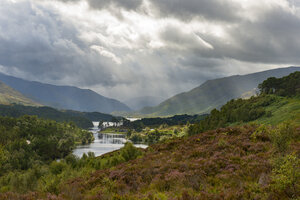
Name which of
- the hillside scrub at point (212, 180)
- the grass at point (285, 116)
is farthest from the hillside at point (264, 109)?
the hillside scrub at point (212, 180)

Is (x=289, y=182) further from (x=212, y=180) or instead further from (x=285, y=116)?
(x=285, y=116)

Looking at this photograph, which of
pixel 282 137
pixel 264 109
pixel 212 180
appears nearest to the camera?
pixel 212 180

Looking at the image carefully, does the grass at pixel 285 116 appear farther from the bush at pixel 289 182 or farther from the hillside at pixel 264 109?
the bush at pixel 289 182

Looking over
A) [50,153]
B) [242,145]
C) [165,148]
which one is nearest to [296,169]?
[242,145]

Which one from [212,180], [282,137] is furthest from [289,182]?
[282,137]

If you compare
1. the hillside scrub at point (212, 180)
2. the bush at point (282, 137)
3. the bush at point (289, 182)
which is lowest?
the hillside scrub at point (212, 180)

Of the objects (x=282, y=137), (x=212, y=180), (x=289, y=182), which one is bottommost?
(x=212, y=180)

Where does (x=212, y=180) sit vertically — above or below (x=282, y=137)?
below

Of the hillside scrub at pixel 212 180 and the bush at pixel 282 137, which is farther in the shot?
the bush at pixel 282 137

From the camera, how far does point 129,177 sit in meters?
18.6

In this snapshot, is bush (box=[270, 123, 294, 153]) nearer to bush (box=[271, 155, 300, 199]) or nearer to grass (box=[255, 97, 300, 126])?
bush (box=[271, 155, 300, 199])

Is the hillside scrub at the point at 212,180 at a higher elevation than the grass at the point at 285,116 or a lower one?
lower

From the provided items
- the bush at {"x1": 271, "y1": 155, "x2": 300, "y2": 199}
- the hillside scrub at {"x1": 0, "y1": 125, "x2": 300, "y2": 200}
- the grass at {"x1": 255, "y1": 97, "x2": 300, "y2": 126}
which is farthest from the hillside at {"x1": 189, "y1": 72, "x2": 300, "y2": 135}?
the bush at {"x1": 271, "y1": 155, "x2": 300, "y2": 199}

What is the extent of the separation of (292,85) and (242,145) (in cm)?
11083
